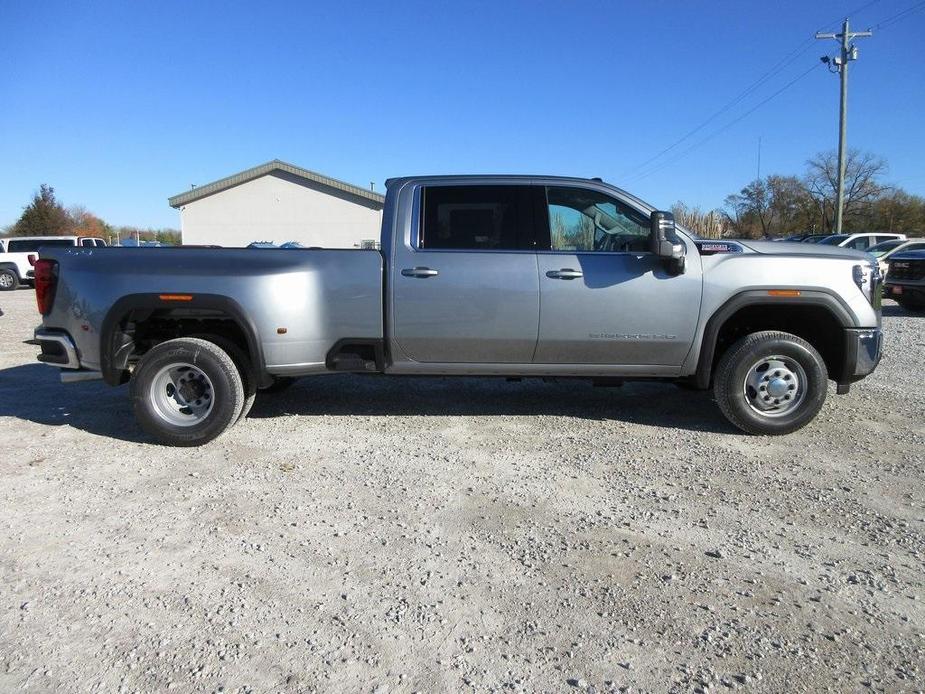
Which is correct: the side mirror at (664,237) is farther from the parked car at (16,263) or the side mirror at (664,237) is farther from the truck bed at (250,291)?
the parked car at (16,263)

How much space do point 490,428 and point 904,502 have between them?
9.25 ft

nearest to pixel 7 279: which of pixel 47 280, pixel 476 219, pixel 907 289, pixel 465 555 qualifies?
pixel 47 280

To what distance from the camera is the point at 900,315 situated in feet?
44.0

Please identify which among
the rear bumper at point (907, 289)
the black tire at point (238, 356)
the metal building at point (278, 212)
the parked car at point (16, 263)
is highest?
the metal building at point (278, 212)

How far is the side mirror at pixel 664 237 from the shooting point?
4.78 metres

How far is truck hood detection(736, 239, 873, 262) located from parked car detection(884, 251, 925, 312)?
9846mm

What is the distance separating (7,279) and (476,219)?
23.3 meters

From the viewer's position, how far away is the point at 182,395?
5.10 metres

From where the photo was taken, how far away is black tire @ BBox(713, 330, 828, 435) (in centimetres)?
505

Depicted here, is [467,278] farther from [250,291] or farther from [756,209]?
[756,209]

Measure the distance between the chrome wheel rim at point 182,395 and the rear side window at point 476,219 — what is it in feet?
6.56

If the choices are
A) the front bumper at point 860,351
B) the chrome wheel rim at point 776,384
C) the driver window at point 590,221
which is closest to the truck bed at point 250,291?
the driver window at point 590,221

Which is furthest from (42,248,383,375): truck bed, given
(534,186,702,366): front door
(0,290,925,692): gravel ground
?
(534,186,702,366): front door

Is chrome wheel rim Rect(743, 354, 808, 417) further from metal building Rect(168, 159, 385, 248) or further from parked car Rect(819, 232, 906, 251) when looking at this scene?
metal building Rect(168, 159, 385, 248)
